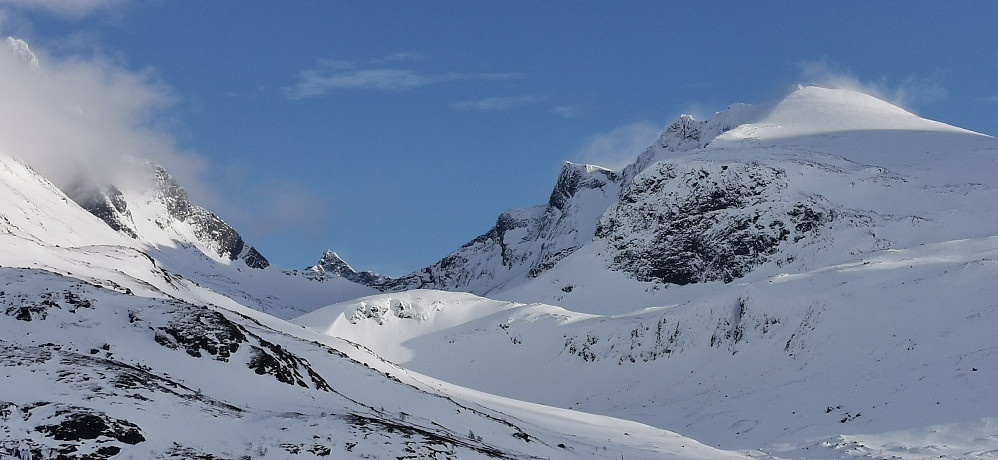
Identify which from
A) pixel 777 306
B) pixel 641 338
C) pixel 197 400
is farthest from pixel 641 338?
pixel 197 400

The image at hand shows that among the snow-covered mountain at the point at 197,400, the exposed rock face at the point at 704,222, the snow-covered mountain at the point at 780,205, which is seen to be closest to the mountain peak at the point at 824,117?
the snow-covered mountain at the point at 780,205

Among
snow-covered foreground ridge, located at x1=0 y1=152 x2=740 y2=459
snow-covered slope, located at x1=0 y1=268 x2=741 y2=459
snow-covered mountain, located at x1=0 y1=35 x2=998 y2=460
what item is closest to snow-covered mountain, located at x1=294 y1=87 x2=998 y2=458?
snow-covered mountain, located at x1=0 y1=35 x2=998 y2=460

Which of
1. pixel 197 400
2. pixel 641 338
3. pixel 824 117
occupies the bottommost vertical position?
pixel 197 400

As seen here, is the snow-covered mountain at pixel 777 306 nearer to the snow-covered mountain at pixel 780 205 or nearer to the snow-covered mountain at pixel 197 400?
the snow-covered mountain at pixel 780 205

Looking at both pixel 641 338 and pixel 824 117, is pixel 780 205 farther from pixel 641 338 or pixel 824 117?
pixel 824 117

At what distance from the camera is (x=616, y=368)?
213 ft

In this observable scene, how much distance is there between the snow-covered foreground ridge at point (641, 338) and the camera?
17.5 m

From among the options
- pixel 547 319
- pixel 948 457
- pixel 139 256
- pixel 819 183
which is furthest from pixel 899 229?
pixel 139 256

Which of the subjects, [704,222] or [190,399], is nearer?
[190,399]

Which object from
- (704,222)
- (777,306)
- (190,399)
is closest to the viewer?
(190,399)

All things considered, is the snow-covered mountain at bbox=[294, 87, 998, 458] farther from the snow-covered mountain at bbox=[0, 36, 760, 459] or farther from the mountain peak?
the snow-covered mountain at bbox=[0, 36, 760, 459]

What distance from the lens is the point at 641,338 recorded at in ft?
216

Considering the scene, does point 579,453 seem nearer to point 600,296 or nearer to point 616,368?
point 616,368

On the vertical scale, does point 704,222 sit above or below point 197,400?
above
